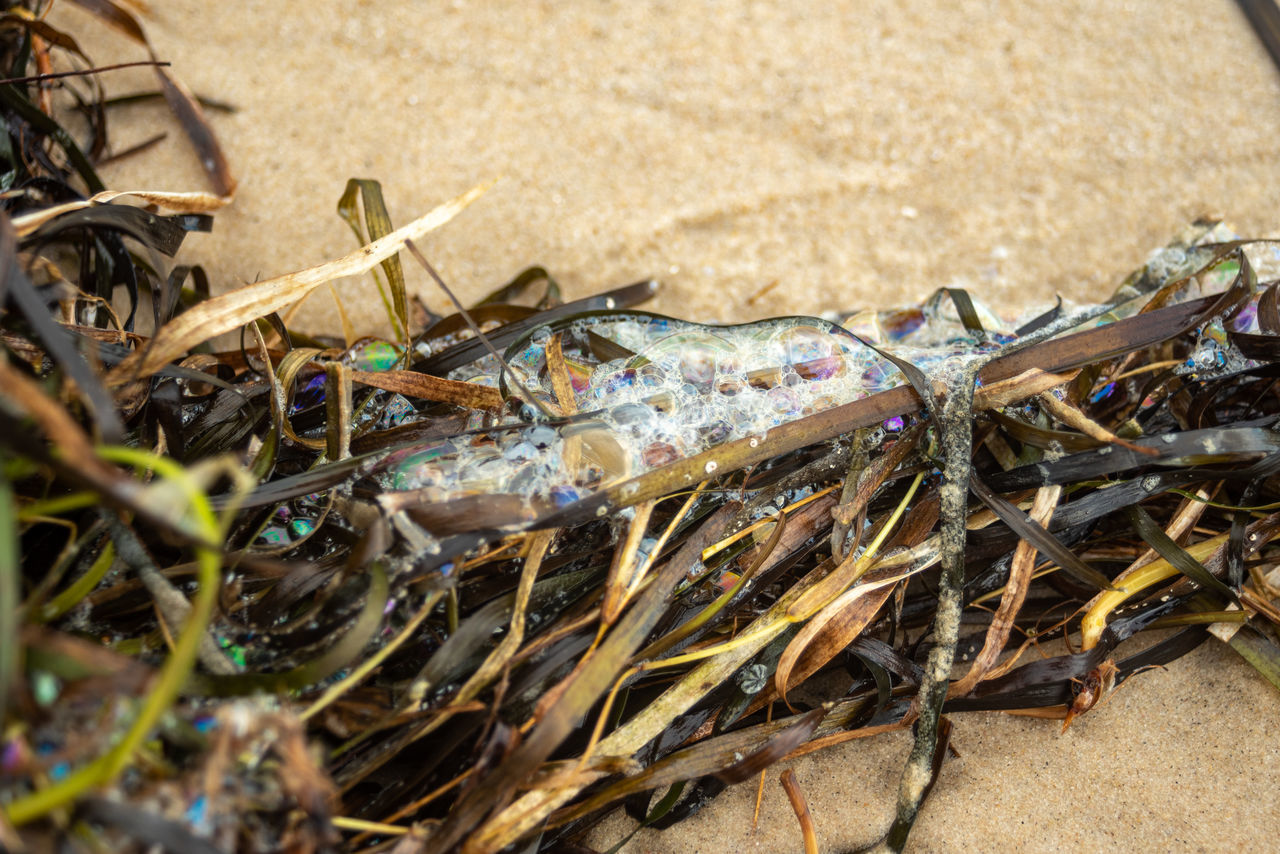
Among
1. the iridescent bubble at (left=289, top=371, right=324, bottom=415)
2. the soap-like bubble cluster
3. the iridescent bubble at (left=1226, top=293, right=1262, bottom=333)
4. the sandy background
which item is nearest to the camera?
the soap-like bubble cluster

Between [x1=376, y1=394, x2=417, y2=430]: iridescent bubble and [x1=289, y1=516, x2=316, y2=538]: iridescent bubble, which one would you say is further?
[x1=376, y1=394, x2=417, y2=430]: iridescent bubble

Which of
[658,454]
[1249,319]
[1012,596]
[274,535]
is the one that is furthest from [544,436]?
[1249,319]

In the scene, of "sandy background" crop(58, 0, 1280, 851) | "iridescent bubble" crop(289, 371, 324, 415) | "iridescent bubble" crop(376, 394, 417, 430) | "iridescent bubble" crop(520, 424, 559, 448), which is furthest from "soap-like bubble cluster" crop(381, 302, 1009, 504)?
"sandy background" crop(58, 0, 1280, 851)

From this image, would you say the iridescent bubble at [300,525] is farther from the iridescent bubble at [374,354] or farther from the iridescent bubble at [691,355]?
the iridescent bubble at [691,355]

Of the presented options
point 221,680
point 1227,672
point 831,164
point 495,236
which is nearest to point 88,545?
point 221,680

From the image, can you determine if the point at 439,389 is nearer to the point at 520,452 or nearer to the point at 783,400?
the point at 520,452

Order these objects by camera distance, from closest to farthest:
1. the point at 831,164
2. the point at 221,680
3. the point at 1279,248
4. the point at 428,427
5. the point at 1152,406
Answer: the point at 221,680, the point at 428,427, the point at 1152,406, the point at 1279,248, the point at 831,164

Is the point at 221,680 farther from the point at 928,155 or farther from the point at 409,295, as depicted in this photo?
the point at 928,155

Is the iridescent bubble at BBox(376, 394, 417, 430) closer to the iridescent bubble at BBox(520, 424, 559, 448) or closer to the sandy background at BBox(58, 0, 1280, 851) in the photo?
the iridescent bubble at BBox(520, 424, 559, 448)
